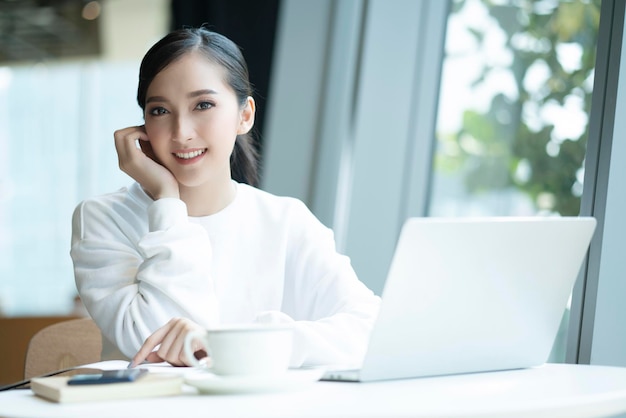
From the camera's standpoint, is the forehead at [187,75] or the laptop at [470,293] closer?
the laptop at [470,293]

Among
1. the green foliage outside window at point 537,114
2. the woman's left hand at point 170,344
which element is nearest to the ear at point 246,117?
the woman's left hand at point 170,344

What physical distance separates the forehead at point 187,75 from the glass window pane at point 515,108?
98cm

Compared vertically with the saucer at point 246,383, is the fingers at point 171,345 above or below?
below

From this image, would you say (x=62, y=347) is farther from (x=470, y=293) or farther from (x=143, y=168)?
(x=470, y=293)

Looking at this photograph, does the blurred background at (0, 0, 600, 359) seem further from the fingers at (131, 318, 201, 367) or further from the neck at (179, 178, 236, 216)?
the fingers at (131, 318, 201, 367)

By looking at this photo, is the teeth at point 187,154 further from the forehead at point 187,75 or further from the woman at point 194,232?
the forehead at point 187,75

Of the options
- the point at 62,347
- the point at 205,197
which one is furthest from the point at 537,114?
the point at 62,347

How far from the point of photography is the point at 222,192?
180 centimetres

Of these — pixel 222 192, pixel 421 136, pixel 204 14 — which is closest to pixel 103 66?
pixel 204 14

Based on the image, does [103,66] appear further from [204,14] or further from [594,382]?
[594,382]

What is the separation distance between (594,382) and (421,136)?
1960 millimetres

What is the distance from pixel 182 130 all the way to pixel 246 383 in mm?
845

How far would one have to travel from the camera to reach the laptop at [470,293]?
956mm

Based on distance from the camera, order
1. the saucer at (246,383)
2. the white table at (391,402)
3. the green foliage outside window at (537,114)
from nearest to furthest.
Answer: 1. the white table at (391,402)
2. the saucer at (246,383)
3. the green foliage outside window at (537,114)
